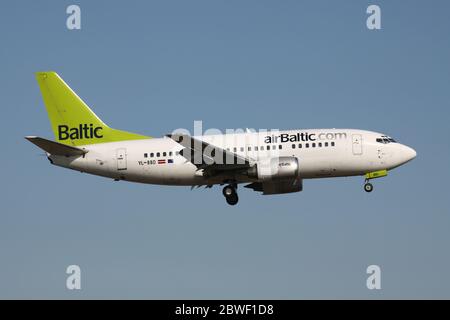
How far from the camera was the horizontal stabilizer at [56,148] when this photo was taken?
64.4 metres

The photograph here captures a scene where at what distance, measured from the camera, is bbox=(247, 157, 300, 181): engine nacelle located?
205ft

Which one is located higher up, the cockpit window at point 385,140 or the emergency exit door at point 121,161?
the cockpit window at point 385,140

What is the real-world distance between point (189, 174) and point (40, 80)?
14873mm

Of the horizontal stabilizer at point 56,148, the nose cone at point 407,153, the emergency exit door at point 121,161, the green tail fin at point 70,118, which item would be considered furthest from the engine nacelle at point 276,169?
the horizontal stabilizer at point 56,148

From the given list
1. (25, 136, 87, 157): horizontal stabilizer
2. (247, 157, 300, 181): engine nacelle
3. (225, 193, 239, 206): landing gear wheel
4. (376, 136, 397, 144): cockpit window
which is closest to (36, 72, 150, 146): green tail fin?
(25, 136, 87, 157): horizontal stabilizer

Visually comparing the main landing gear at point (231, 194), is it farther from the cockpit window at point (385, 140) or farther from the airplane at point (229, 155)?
the cockpit window at point (385, 140)

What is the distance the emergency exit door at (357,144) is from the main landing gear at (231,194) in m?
9.30

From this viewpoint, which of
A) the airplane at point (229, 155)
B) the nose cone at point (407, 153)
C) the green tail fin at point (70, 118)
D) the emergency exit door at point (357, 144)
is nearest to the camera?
the airplane at point (229, 155)

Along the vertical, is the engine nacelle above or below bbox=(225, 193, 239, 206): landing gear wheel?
above

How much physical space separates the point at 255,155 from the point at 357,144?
7.38 metres

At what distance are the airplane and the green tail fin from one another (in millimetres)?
78

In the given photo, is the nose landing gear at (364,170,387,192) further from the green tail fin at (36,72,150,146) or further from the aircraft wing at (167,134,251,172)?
the green tail fin at (36,72,150,146)

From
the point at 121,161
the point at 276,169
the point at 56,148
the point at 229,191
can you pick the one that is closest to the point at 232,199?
the point at 229,191

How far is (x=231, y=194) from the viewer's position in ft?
216
